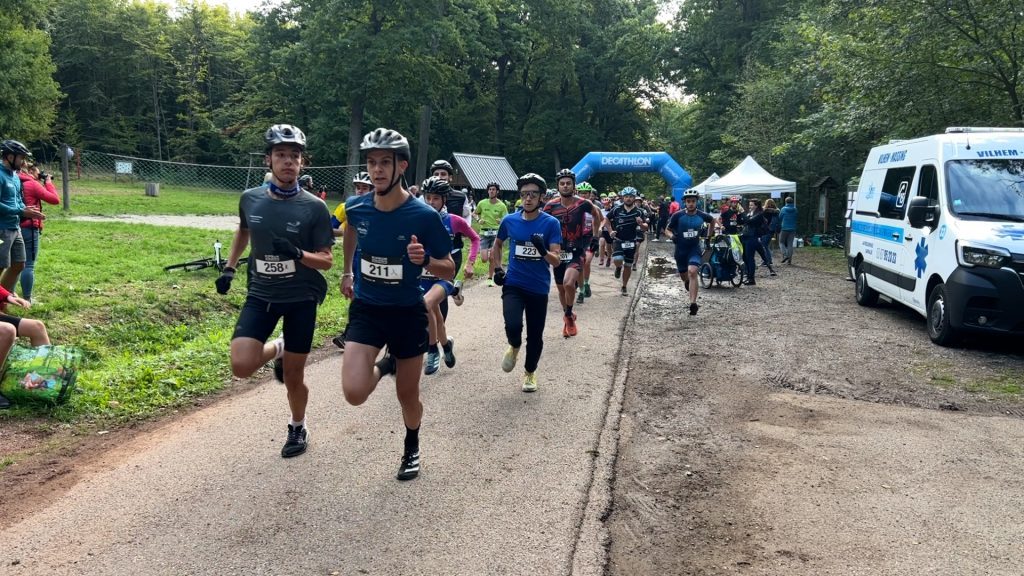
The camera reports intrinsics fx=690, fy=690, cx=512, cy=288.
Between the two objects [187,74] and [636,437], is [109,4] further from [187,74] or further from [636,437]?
[636,437]

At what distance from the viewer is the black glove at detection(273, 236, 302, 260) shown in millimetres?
4293

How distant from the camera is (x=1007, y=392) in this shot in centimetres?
672

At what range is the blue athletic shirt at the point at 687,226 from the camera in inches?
452

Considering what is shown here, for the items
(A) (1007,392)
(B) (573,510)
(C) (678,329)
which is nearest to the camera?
(B) (573,510)

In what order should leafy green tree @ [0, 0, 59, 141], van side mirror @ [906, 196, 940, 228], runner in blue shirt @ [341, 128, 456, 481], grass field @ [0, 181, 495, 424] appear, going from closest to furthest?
runner in blue shirt @ [341, 128, 456, 481], grass field @ [0, 181, 495, 424], van side mirror @ [906, 196, 940, 228], leafy green tree @ [0, 0, 59, 141]

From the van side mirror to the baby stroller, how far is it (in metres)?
6.27

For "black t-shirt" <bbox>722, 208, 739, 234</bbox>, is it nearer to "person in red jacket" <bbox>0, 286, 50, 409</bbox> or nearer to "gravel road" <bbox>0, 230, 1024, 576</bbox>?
"gravel road" <bbox>0, 230, 1024, 576</bbox>

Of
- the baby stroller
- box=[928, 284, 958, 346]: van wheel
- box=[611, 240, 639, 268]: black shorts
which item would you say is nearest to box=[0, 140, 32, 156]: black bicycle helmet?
box=[611, 240, 639, 268]: black shorts

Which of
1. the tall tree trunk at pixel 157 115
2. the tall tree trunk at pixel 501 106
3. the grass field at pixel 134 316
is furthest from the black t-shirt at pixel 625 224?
the tall tree trunk at pixel 157 115

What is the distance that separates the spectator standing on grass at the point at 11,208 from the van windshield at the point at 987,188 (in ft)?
36.7

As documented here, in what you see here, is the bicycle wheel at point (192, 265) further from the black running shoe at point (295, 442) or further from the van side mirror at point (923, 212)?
the van side mirror at point (923, 212)

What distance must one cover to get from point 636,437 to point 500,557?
85.9 inches

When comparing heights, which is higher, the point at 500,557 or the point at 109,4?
the point at 109,4

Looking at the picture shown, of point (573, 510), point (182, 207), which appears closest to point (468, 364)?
point (573, 510)
